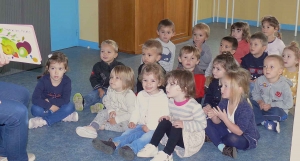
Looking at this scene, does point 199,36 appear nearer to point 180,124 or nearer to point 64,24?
point 180,124

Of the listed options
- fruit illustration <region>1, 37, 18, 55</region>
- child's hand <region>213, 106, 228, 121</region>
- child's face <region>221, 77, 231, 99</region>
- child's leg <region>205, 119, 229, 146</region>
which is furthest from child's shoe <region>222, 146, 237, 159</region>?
fruit illustration <region>1, 37, 18, 55</region>

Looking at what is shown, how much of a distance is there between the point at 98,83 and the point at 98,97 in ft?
0.47

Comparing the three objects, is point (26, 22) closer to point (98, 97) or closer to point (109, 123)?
point (98, 97)

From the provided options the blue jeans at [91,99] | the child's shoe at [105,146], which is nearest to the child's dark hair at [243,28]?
the blue jeans at [91,99]

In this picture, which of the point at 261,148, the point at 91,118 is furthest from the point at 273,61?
the point at 91,118

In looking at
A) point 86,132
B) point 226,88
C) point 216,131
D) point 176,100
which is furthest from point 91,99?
point 226,88

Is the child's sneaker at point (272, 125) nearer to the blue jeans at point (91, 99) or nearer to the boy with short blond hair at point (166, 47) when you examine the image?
the boy with short blond hair at point (166, 47)

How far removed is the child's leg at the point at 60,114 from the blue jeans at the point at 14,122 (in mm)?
820

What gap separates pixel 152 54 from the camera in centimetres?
414

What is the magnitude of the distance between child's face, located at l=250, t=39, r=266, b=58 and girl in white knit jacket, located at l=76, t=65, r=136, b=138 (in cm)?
147

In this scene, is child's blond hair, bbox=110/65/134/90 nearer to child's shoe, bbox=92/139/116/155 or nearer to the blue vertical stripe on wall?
child's shoe, bbox=92/139/116/155

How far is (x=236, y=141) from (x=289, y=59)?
4.28 ft

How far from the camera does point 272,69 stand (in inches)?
151

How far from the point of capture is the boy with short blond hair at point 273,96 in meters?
3.80
